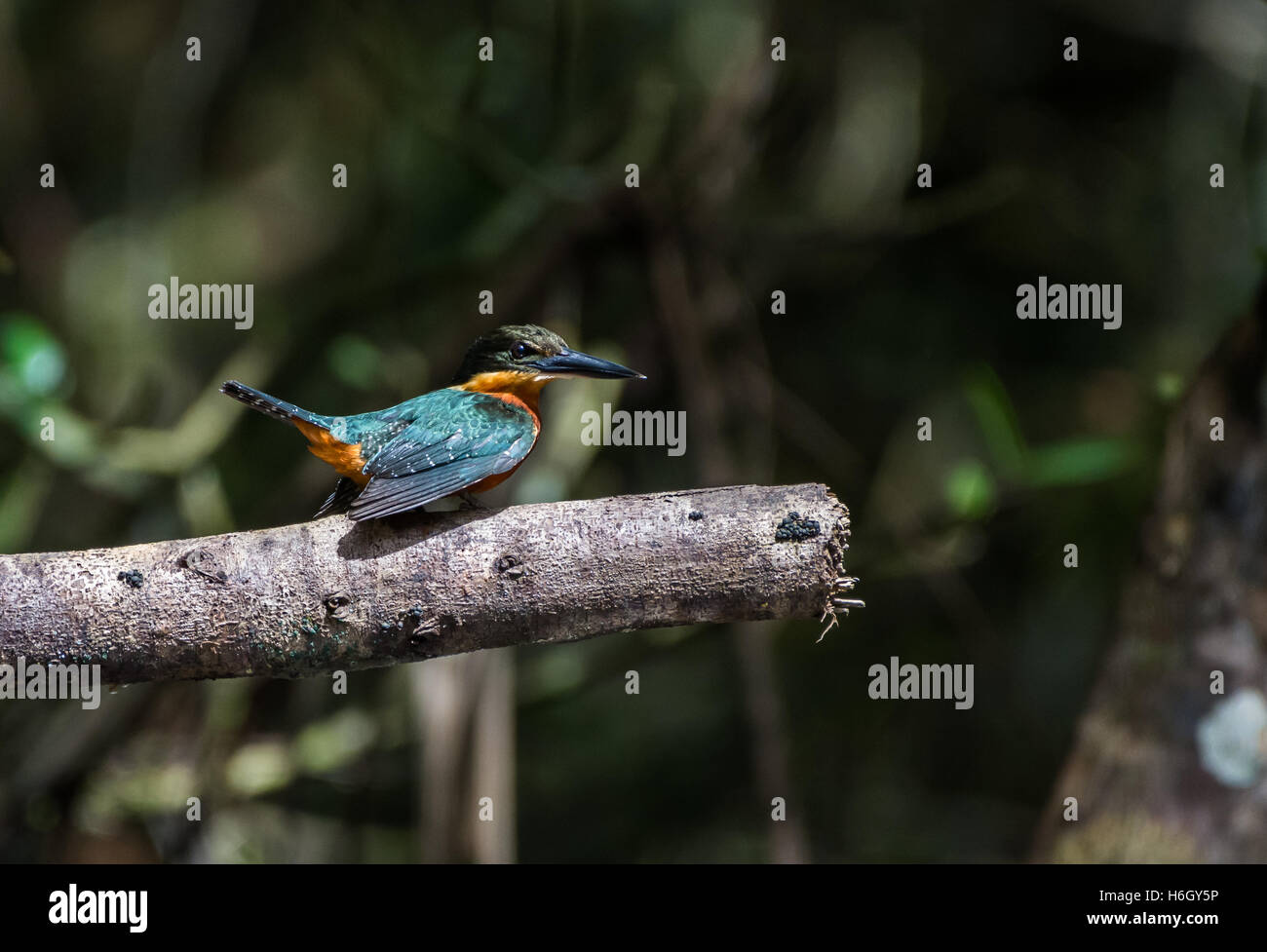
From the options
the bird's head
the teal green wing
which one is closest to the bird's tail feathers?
the teal green wing

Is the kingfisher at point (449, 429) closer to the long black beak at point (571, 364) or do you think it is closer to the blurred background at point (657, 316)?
the long black beak at point (571, 364)

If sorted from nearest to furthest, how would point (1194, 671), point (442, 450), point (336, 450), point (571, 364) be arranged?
point (442, 450) < point (336, 450) < point (571, 364) < point (1194, 671)

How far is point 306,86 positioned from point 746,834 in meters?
4.34

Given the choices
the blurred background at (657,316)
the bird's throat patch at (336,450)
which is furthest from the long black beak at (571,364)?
the blurred background at (657,316)

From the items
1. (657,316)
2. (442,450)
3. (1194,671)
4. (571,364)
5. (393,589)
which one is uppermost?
(657,316)

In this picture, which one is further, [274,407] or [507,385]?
[507,385]

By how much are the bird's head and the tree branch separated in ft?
1.52

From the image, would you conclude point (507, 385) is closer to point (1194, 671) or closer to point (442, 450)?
point (442, 450)

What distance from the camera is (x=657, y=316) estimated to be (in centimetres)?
419

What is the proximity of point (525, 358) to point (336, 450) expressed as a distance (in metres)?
0.43

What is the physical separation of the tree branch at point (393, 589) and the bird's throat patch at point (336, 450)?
0.83 feet

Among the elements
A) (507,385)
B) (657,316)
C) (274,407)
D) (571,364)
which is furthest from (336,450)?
(657,316)

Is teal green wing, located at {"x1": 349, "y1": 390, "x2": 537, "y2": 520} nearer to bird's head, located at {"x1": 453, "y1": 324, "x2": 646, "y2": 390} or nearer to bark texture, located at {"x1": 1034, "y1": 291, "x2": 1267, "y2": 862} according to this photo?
bird's head, located at {"x1": 453, "y1": 324, "x2": 646, "y2": 390}

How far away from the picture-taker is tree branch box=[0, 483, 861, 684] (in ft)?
5.79
